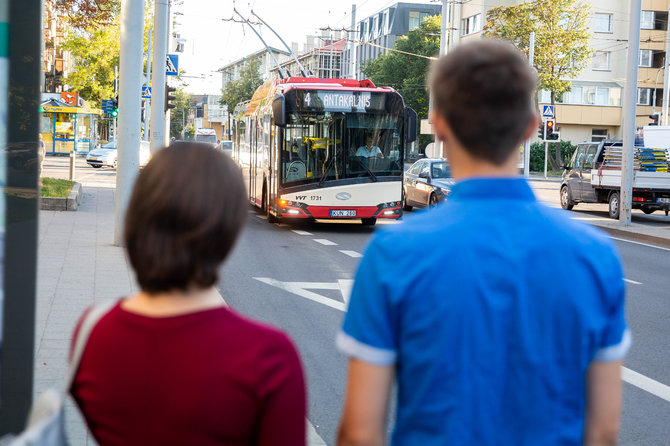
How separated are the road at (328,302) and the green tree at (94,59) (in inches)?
1598

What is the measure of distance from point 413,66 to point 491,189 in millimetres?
75457

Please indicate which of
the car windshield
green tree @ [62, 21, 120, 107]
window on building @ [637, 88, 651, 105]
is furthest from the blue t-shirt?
window on building @ [637, 88, 651, 105]

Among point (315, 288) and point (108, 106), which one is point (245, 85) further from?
point (315, 288)

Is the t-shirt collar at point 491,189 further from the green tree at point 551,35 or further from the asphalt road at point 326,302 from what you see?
the green tree at point 551,35

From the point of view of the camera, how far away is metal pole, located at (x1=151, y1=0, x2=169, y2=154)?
17797 mm

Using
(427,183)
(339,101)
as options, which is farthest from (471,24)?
(339,101)

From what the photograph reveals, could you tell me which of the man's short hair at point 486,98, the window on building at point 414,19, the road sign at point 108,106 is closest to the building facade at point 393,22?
the window on building at point 414,19

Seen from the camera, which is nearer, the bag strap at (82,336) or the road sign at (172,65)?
the bag strap at (82,336)

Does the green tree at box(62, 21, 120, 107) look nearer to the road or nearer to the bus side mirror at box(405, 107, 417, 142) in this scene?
the bus side mirror at box(405, 107, 417, 142)

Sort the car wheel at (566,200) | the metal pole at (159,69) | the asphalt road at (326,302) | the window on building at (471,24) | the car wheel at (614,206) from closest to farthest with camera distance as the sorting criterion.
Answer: the asphalt road at (326,302), the metal pole at (159,69), the car wheel at (614,206), the car wheel at (566,200), the window on building at (471,24)

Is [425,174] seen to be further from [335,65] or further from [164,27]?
[335,65]

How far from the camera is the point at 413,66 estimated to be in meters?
76.0

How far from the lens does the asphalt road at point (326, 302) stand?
602cm

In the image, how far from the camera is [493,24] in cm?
5597
